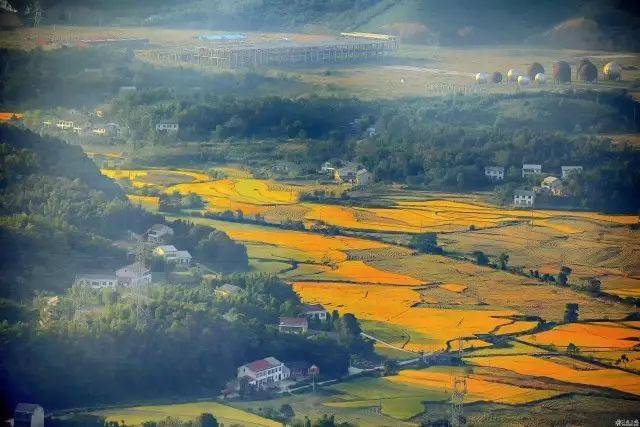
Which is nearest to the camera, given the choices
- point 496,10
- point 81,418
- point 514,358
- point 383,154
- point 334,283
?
point 81,418

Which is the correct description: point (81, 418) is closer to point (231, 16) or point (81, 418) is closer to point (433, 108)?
point (433, 108)

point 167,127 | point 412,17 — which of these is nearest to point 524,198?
point 167,127

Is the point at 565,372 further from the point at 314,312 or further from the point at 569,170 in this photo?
the point at 569,170

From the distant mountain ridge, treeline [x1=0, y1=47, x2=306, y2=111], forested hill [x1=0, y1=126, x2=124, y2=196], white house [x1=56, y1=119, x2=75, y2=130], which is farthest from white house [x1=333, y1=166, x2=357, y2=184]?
the distant mountain ridge

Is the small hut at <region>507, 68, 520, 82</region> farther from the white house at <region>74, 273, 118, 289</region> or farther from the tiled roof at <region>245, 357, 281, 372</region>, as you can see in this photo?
the tiled roof at <region>245, 357, 281, 372</region>

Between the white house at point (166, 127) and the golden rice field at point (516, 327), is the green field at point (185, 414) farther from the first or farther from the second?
the white house at point (166, 127)

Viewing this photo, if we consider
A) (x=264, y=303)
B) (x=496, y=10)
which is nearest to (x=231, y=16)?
(x=496, y=10)
